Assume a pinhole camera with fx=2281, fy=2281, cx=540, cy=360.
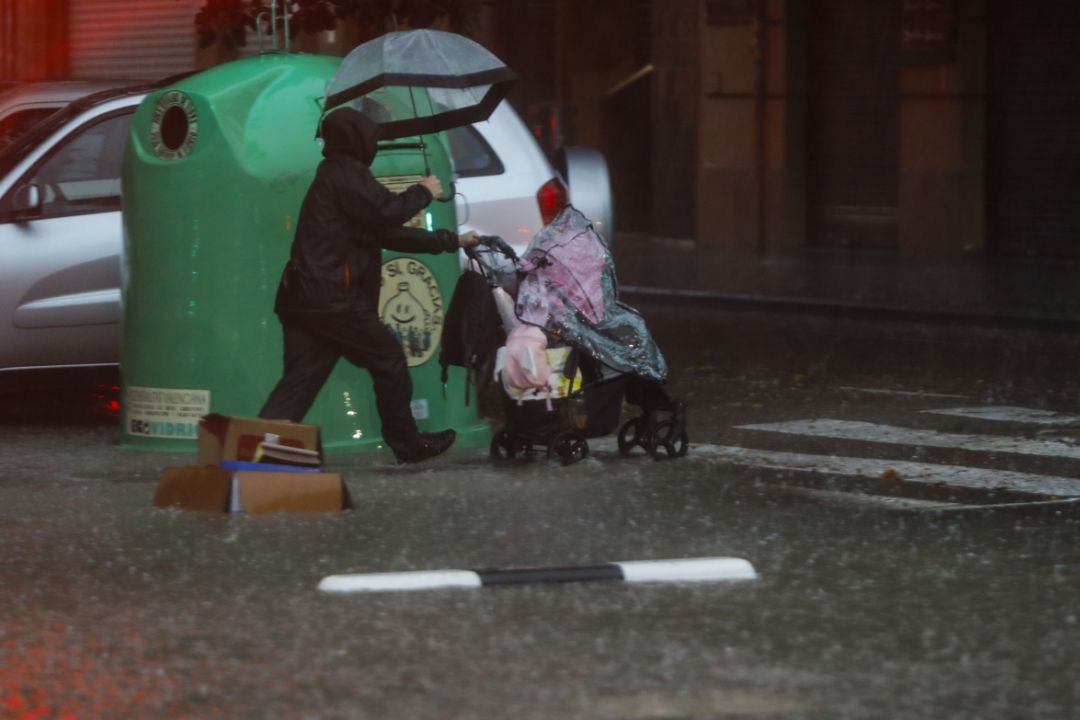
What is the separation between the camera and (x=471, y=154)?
38.1 feet

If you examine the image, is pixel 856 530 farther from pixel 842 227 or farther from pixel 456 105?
pixel 842 227

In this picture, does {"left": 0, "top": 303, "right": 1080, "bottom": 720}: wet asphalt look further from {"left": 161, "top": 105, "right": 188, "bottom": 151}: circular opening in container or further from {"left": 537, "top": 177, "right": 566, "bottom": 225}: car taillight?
{"left": 537, "top": 177, "right": 566, "bottom": 225}: car taillight

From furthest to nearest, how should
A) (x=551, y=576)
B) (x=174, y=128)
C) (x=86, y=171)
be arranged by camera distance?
(x=86, y=171), (x=174, y=128), (x=551, y=576)

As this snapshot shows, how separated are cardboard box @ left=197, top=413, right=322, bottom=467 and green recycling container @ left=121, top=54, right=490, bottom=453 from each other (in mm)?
1314

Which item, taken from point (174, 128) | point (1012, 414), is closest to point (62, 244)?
point (174, 128)

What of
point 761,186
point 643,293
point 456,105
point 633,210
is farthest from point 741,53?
point 456,105

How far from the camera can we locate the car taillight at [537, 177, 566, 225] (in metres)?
11.6

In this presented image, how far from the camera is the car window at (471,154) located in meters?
11.5

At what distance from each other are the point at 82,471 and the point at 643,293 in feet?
32.1

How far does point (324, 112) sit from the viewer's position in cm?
970

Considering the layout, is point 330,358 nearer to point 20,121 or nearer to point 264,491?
point 264,491

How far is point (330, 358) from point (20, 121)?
3891 millimetres

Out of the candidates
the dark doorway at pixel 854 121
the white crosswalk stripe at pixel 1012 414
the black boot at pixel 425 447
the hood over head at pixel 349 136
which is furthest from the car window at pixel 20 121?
the dark doorway at pixel 854 121

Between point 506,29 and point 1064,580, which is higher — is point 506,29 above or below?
above
